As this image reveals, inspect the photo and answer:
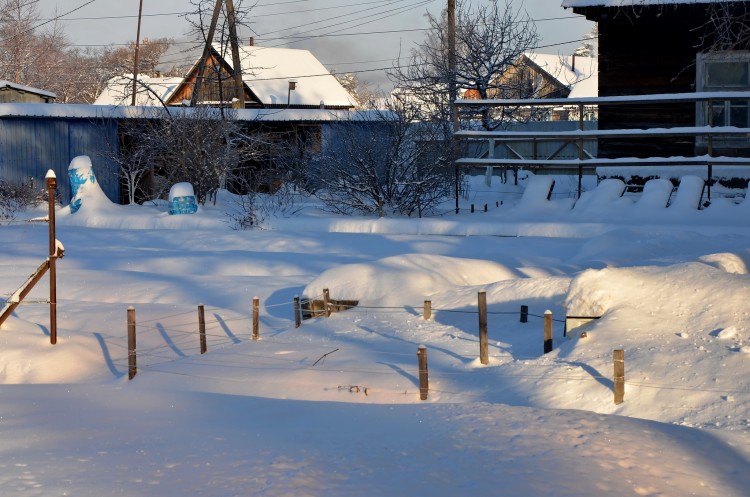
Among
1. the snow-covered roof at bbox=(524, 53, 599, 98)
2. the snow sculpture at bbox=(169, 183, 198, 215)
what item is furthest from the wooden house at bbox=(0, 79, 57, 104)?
the snow-covered roof at bbox=(524, 53, 599, 98)

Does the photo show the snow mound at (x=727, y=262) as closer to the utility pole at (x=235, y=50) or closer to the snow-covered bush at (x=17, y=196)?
the snow-covered bush at (x=17, y=196)

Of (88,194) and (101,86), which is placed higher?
(101,86)

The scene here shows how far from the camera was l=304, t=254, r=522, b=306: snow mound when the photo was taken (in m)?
11.8

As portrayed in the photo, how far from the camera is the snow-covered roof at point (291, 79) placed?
148 feet

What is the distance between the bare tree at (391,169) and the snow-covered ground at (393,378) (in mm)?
4215

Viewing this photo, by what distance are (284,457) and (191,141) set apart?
18.4 m

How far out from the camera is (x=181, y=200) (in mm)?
21703

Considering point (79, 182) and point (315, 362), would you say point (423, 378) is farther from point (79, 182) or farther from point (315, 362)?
point (79, 182)

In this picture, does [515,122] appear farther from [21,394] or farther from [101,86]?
[101,86]

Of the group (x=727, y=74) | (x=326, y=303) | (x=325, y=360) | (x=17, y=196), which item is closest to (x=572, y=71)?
Result: (x=17, y=196)

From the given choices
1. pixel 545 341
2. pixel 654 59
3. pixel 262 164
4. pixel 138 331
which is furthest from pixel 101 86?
pixel 545 341

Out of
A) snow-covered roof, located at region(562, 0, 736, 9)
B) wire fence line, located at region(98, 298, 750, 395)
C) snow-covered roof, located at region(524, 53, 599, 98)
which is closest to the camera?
wire fence line, located at region(98, 298, 750, 395)

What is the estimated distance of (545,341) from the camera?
29.9 ft

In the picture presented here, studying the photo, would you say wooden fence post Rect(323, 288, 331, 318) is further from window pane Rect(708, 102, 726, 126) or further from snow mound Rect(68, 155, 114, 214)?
snow mound Rect(68, 155, 114, 214)
